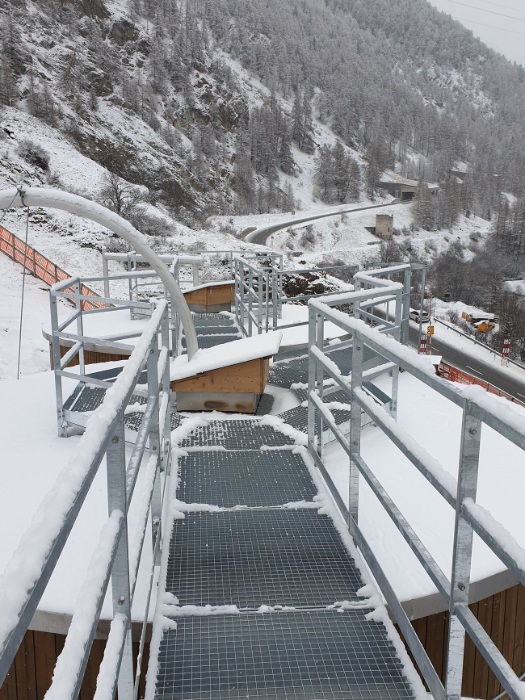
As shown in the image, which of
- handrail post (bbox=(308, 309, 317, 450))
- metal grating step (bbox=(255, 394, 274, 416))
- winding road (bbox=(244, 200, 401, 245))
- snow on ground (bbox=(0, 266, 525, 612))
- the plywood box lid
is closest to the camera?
snow on ground (bbox=(0, 266, 525, 612))

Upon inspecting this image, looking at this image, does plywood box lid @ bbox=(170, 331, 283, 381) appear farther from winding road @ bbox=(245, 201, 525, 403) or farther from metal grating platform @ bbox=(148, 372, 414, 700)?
winding road @ bbox=(245, 201, 525, 403)

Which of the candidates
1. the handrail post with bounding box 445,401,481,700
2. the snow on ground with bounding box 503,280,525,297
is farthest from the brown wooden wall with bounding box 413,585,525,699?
the snow on ground with bounding box 503,280,525,297

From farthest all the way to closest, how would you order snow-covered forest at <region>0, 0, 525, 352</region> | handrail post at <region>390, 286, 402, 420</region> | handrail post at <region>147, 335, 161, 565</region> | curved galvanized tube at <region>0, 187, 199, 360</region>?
snow-covered forest at <region>0, 0, 525, 352</region> → curved galvanized tube at <region>0, 187, 199, 360</region> → handrail post at <region>390, 286, 402, 420</region> → handrail post at <region>147, 335, 161, 565</region>

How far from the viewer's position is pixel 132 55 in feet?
250

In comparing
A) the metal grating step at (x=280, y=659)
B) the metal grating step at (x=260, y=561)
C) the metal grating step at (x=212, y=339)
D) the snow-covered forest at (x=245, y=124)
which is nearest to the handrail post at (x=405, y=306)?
the metal grating step at (x=212, y=339)

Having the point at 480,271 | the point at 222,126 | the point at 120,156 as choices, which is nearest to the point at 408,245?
the point at 480,271

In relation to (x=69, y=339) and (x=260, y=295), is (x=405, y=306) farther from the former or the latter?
(x=69, y=339)

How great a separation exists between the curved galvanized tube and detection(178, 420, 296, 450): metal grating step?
1426 mm

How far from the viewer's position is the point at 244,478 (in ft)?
15.2

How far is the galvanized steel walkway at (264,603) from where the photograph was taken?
2.56m

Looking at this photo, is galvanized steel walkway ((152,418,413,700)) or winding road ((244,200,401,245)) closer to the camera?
galvanized steel walkway ((152,418,413,700))

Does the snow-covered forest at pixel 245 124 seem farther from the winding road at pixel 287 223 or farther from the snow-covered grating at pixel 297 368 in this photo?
the snow-covered grating at pixel 297 368

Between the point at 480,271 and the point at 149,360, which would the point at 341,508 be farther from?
the point at 480,271

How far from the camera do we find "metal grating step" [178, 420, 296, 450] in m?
→ 5.39
